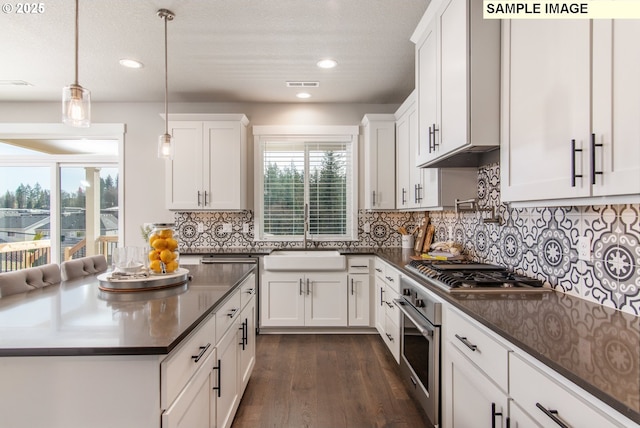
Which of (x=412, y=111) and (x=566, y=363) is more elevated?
(x=412, y=111)

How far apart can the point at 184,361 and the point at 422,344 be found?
1.38 meters

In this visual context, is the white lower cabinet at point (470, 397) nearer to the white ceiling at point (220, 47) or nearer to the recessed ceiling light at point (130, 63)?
the white ceiling at point (220, 47)

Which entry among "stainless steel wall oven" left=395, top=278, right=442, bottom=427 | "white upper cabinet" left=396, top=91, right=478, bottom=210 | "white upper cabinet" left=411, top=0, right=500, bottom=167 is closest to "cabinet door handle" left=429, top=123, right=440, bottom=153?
"white upper cabinet" left=411, top=0, right=500, bottom=167

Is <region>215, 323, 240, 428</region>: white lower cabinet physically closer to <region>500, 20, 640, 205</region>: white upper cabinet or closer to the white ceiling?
<region>500, 20, 640, 205</region>: white upper cabinet

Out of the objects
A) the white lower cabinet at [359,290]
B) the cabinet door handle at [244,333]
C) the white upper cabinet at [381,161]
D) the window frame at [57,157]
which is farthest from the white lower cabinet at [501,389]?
the window frame at [57,157]

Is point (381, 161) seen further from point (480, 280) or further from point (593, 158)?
point (593, 158)

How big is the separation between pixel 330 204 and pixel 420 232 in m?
1.13

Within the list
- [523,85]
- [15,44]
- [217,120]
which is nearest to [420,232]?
[523,85]

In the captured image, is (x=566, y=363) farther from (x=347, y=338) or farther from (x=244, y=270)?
(x=347, y=338)

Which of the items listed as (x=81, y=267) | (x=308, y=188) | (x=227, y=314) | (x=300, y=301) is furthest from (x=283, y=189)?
(x=227, y=314)

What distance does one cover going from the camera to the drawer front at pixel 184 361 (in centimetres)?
103

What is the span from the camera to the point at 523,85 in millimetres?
1469

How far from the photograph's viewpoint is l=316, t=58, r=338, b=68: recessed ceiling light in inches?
115

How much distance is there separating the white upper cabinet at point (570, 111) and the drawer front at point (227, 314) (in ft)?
5.00
